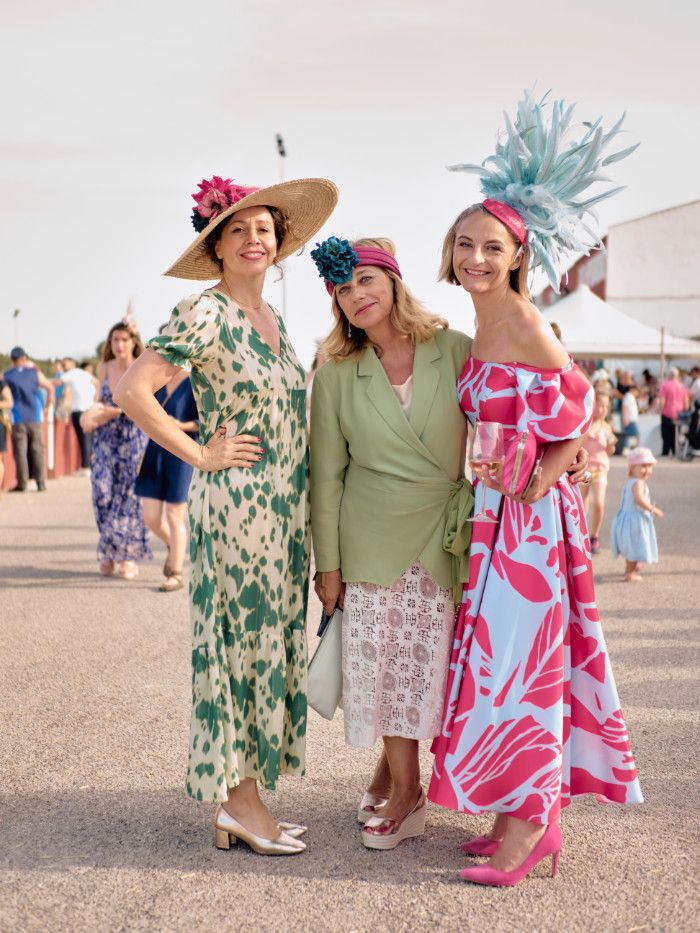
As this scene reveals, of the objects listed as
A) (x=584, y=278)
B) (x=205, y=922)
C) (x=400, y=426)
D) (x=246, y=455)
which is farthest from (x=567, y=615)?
(x=584, y=278)

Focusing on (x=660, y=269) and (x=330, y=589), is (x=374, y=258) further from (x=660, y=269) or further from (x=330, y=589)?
(x=660, y=269)

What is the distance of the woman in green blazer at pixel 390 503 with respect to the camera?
11.8 feet

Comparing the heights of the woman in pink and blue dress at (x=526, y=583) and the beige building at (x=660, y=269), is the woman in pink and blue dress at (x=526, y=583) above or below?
below

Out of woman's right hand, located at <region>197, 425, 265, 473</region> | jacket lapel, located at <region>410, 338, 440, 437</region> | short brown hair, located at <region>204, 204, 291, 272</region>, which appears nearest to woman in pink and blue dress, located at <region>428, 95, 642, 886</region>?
jacket lapel, located at <region>410, 338, 440, 437</region>

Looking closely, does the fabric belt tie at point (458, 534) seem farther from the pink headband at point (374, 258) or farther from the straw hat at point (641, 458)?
the straw hat at point (641, 458)

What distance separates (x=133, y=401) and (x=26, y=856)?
150 cm

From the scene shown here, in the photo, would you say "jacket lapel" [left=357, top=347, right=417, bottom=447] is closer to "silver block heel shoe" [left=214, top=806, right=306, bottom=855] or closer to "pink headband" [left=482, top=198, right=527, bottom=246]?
"pink headband" [left=482, top=198, right=527, bottom=246]

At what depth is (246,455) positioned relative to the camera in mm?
3547

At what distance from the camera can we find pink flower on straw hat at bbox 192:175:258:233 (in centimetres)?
363

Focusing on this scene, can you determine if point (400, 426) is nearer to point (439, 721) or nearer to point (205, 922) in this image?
point (439, 721)

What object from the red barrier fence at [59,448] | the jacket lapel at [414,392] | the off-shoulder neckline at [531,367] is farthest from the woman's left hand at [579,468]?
the red barrier fence at [59,448]

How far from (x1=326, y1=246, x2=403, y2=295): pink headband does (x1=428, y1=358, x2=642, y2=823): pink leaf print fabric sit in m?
0.46

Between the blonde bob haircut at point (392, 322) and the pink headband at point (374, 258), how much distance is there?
2 cm

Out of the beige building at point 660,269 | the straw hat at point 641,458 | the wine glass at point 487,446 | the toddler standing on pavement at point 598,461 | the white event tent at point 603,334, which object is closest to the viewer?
the wine glass at point 487,446
